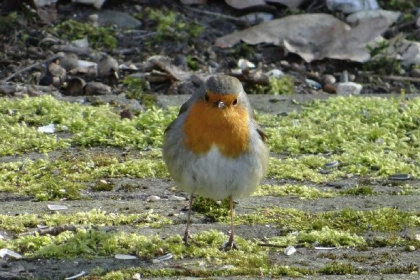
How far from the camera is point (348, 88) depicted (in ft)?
21.4

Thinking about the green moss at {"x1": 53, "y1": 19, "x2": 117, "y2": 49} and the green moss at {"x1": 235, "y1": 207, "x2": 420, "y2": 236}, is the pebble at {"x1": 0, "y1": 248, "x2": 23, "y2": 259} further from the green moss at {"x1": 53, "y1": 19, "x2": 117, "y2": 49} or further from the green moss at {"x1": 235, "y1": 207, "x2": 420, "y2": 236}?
the green moss at {"x1": 53, "y1": 19, "x2": 117, "y2": 49}

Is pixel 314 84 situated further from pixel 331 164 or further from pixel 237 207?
pixel 237 207

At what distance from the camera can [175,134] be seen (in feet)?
14.2

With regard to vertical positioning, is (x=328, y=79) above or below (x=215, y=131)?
below

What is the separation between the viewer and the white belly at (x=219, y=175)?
4230mm

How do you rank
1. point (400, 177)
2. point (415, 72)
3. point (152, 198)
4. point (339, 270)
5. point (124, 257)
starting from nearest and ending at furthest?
1. point (339, 270)
2. point (124, 257)
3. point (152, 198)
4. point (400, 177)
5. point (415, 72)

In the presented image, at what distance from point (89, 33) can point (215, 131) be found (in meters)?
3.00

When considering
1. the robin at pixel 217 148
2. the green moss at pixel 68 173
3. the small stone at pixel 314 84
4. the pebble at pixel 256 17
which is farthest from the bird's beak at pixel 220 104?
the pebble at pixel 256 17

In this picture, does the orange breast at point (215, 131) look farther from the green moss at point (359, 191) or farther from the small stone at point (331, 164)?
the small stone at point (331, 164)

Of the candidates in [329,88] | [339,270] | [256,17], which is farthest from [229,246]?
[256,17]

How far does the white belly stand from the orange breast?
32mm

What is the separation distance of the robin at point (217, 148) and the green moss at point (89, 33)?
273 cm

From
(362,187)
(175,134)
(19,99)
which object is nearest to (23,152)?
(19,99)

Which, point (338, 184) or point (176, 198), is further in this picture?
point (338, 184)
